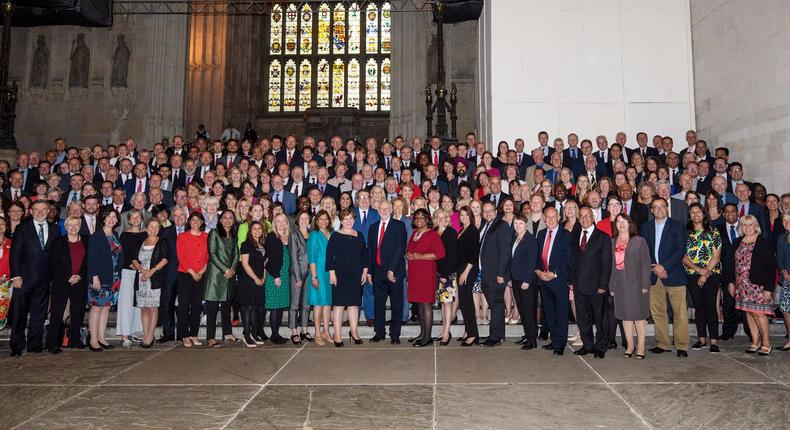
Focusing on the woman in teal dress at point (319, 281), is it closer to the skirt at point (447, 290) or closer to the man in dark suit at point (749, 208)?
the skirt at point (447, 290)

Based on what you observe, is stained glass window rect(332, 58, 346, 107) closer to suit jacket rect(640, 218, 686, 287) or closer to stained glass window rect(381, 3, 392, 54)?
stained glass window rect(381, 3, 392, 54)

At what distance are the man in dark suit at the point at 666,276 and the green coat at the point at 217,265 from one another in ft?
16.4

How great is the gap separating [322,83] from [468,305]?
22.6m

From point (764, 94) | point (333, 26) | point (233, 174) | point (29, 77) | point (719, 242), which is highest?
point (333, 26)

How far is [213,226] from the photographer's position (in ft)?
24.0

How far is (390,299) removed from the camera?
6.72 metres

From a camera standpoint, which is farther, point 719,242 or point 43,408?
point 719,242

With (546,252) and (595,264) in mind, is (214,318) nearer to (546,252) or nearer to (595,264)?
(546,252)

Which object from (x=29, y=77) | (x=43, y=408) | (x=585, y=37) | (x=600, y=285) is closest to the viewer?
(x=43, y=408)

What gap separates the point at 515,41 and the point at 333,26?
16792mm

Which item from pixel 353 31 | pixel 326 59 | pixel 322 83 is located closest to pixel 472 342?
pixel 322 83

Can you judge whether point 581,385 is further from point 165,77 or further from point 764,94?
point 165,77

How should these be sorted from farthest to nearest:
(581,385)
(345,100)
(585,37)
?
(345,100) < (585,37) < (581,385)

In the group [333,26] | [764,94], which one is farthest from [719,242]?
[333,26]
